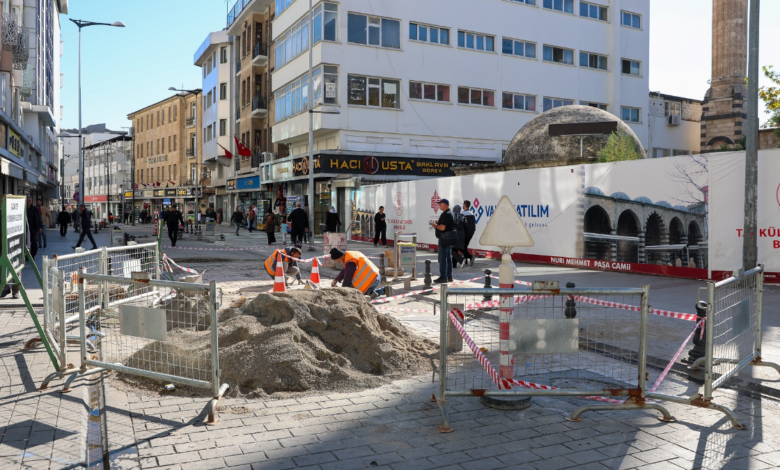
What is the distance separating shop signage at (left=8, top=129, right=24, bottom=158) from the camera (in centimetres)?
2661

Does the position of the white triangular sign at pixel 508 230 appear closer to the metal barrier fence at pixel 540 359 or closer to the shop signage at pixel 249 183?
the metal barrier fence at pixel 540 359

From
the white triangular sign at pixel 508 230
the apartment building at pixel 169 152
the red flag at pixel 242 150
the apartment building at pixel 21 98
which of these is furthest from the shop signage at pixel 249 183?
the white triangular sign at pixel 508 230

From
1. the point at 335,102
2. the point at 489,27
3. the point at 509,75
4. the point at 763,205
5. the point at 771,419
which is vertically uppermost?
the point at 489,27

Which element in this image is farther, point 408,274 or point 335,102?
point 335,102

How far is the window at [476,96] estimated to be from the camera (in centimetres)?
3596

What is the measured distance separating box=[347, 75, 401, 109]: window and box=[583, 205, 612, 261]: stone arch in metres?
18.9

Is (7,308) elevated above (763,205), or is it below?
below

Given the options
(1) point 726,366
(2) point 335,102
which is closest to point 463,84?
(2) point 335,102

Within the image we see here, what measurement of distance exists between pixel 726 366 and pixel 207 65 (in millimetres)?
59847

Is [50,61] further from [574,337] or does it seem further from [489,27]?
[574,337]

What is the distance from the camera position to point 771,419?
17.0 ft

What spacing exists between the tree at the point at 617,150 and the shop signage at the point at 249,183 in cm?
2837

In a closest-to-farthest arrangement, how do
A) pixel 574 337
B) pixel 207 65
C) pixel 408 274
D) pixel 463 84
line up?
pixel 574 337
pixel 408 274
pixel 463 84
pixel 207 65

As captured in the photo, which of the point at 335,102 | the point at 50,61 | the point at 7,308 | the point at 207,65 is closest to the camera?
the point at 7,308
